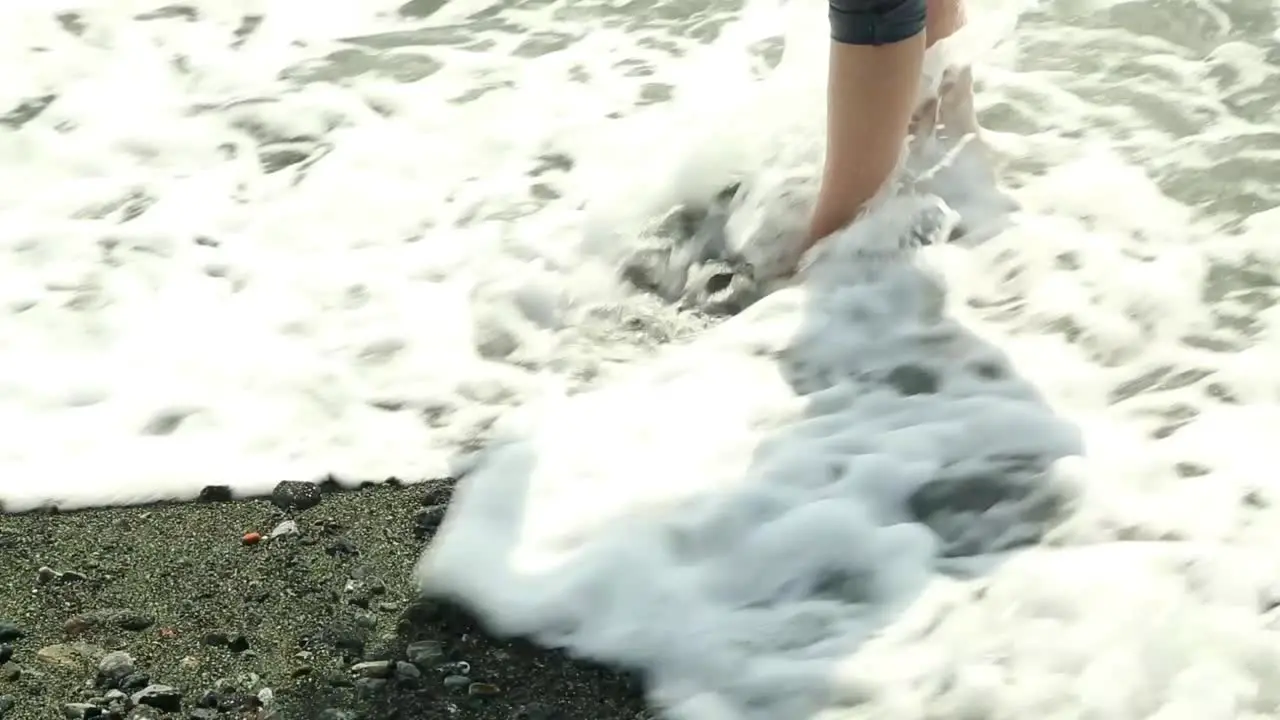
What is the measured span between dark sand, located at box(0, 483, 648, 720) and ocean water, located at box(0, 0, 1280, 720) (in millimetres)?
75

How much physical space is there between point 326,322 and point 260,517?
0.67 m

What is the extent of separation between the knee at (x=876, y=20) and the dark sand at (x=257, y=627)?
1198 mm

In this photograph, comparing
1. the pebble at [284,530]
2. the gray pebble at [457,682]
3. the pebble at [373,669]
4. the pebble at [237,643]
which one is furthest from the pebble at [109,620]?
the gray pebble at [457,682]

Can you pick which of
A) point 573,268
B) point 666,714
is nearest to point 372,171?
point 573,268

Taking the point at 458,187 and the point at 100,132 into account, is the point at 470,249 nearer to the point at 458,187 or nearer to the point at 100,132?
the point at 458,187

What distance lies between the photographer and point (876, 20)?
8.28 ft

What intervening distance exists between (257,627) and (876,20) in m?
1.60

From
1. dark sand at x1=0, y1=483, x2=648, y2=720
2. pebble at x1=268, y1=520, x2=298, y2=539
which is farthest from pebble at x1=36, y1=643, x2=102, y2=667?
pebble at x1=268, y1=520, x2=298, y2=539

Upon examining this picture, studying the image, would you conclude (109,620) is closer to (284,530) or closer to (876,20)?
(284,530)

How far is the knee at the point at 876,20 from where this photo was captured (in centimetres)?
251

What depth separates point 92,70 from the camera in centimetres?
420

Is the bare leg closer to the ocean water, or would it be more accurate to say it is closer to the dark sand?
the ocean water

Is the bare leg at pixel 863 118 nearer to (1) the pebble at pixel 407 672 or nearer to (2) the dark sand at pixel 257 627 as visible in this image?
(2) the dark sand at pixel 257 627

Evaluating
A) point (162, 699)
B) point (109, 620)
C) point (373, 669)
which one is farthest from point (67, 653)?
point (373, 669)
